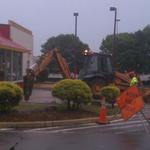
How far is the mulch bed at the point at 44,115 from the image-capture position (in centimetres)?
1813

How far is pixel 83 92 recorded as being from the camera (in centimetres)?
2020

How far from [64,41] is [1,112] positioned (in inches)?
2407

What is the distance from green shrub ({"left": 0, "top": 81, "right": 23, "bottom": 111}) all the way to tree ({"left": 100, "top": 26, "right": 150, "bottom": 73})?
51093 mm

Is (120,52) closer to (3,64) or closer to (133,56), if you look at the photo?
(133,56)

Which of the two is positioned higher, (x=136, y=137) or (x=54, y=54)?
(x=54, y=54)

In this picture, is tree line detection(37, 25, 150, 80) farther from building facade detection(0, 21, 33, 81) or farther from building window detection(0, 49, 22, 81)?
building window detection(0, 49, 22, 81)

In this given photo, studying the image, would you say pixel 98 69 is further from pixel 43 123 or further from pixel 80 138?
pixel 80 138

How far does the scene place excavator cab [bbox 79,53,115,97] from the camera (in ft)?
104

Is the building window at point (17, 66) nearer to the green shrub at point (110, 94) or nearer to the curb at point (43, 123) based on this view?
the green shrub at point (110, 94)

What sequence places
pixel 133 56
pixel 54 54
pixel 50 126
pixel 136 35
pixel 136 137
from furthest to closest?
1. pixel 136 35
2. pixel 133 56
3. pixel 54 54
4. pixel 50 126
5. pixel 136 137

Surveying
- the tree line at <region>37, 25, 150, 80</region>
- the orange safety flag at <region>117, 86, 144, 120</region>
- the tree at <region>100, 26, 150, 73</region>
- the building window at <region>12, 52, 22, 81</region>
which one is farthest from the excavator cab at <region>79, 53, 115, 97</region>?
the tree at <region>100, 26, 150, 73</region>

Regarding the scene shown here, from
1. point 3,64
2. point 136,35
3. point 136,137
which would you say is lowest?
point 136,137

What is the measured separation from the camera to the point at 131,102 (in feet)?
53.7

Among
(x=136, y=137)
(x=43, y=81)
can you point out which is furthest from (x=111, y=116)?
(x=43, y=81)
